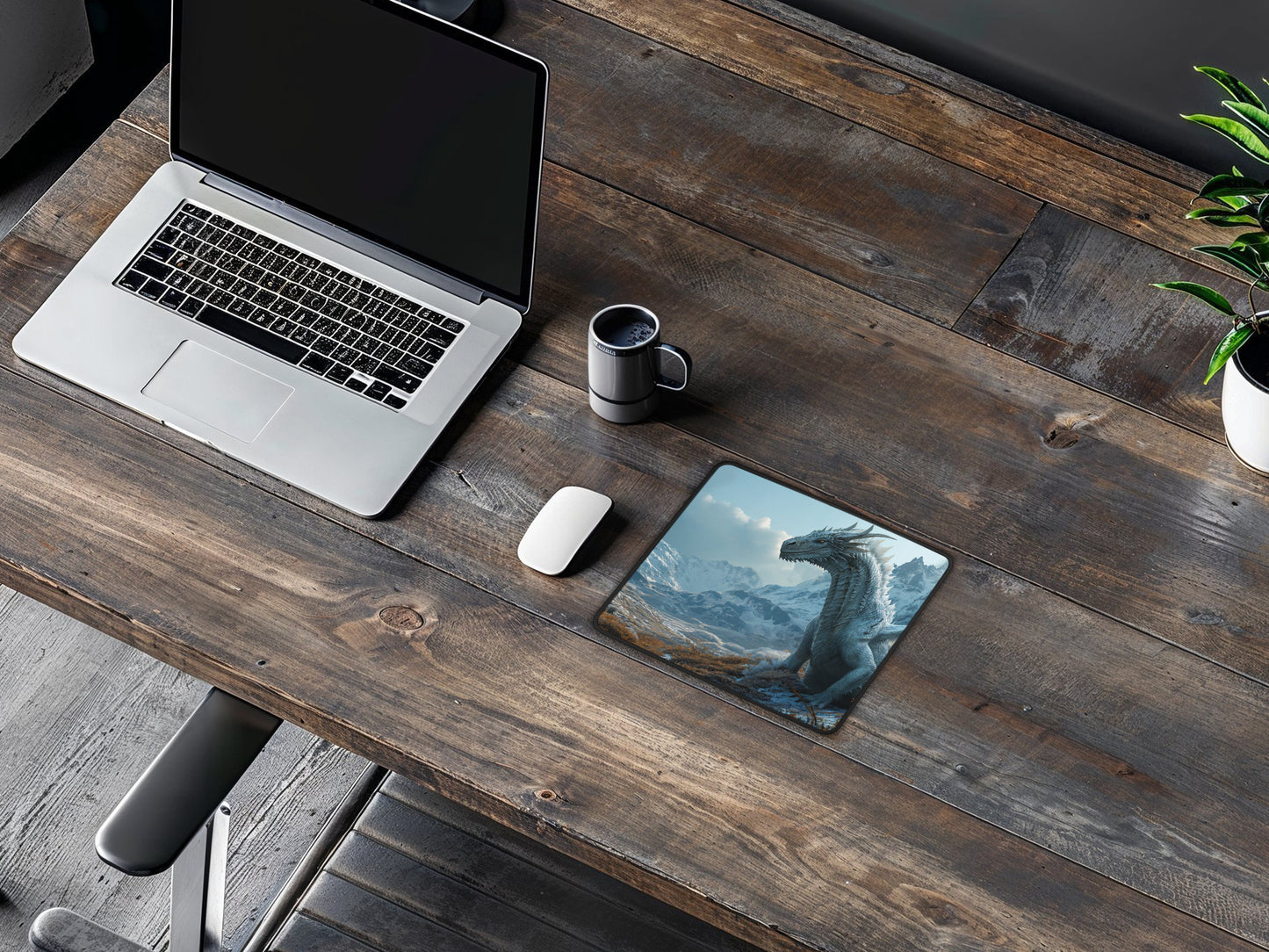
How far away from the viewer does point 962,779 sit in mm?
1056

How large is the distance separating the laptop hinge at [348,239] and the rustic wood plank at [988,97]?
563mm

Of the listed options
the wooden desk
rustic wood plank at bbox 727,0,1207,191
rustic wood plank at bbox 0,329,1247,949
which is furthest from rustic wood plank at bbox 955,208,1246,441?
rustic wood plank at bbox 0,329,1247,949

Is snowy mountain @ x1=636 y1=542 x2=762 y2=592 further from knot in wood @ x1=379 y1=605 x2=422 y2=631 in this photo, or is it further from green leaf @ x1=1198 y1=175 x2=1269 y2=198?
green leaf @ x1=1198 y1=175 x2=1269 y2=198

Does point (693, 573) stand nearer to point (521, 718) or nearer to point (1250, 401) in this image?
point (521, 718)

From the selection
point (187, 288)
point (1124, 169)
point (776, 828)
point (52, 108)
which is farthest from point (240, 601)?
point (52, 108)

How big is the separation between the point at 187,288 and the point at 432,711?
50cm

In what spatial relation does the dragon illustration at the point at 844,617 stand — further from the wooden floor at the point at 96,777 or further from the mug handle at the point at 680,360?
the wooden floor at the point at 96,777

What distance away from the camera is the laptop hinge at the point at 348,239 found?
1.26 metres

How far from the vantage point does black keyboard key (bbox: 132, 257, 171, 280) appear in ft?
4.21

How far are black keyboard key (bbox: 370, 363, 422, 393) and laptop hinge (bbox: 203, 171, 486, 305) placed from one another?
3.9 inches

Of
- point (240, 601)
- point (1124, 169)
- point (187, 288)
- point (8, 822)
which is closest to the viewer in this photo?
point (240, 601)

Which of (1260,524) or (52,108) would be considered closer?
(1260,524)

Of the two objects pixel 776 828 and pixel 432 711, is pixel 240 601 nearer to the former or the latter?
pixel 432 711

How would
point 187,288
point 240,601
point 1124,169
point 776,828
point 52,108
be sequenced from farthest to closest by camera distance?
point 52,108 → point 1124,169 → point 187,288 → point 240,601 → point 776,828
